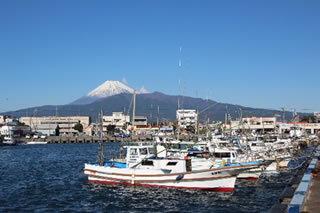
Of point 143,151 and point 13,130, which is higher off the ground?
point 143,151

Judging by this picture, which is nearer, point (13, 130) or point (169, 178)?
point (169, 178)

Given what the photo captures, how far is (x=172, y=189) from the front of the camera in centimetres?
2777

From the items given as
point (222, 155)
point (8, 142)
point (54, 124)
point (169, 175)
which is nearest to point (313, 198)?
→ point (169, 175)

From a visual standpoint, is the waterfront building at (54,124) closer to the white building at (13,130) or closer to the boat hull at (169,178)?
the white building at (13,130)

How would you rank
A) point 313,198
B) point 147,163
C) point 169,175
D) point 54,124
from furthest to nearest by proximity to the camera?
point 54,124 → point 147,163 → point 169,175 → point 313,198

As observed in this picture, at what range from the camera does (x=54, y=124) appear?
176 metres

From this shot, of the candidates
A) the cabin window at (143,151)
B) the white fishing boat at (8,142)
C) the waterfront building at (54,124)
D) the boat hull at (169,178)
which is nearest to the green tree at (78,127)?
the waterfront building at (54,124)

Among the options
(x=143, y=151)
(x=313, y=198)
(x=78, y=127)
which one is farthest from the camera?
(x=78, y=127)

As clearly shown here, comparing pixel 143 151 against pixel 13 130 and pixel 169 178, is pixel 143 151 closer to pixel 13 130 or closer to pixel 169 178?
pixel 169 178

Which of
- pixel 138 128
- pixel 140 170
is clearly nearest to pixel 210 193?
pixel 140 170

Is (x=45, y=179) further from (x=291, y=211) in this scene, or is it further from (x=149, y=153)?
(x=291, y=211)

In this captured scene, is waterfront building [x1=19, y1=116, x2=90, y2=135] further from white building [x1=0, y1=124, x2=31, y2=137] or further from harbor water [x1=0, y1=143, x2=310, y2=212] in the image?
harbor water [x1=0, y1=143, x2=310, y2=212]

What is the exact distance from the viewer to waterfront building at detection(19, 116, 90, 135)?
169125 mm

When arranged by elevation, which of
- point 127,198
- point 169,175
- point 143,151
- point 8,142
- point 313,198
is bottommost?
point 8,142
